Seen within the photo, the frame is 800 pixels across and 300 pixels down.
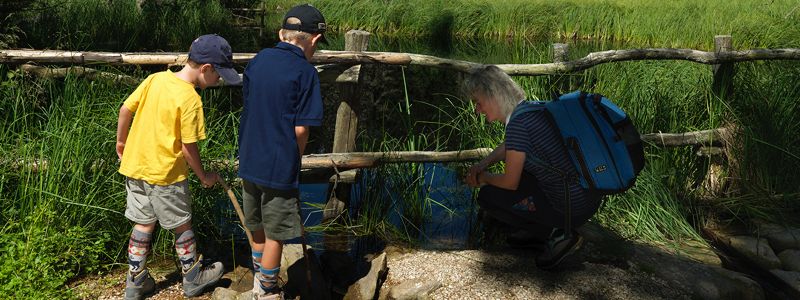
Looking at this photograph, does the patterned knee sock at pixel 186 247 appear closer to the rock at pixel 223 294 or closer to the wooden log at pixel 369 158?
the rock at pixel 223 294

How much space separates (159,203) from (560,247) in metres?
2.06

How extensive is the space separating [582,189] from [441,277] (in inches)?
36.4

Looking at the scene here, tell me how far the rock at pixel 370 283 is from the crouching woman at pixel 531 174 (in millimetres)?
715

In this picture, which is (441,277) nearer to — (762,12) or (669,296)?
(669,296)

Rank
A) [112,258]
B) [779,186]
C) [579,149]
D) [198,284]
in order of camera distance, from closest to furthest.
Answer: [579,149] < [198,284] < [112,258] < [779,186]

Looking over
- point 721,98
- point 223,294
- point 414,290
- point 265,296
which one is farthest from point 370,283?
point 721,98

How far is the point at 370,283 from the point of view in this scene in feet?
13.2

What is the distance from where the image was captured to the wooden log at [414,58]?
15.0 feet

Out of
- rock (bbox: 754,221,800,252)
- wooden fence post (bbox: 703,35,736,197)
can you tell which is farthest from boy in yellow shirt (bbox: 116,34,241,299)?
wooden fence post (bbox: 703,35,736,197)

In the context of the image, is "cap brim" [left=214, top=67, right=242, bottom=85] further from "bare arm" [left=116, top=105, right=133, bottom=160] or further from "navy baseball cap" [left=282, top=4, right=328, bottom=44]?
"bare arm" [left=116, top=105, right=133, bottom=160]

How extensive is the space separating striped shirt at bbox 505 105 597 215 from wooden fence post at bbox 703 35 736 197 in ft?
9.16

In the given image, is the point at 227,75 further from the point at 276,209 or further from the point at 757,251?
the point at 757,251

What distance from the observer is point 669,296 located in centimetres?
396

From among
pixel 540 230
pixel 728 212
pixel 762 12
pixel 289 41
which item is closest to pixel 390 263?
pixel 540 230
